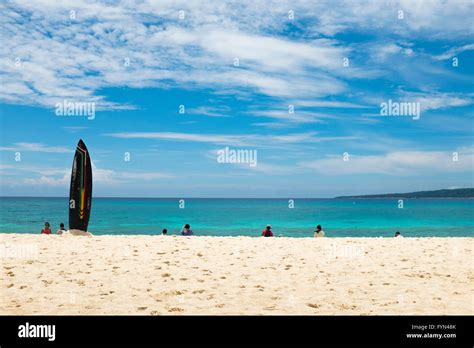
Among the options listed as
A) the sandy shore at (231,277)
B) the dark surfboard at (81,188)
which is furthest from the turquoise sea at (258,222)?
the sandy shore at (231,277)

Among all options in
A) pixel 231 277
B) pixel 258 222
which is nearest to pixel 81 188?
pixel 231 277

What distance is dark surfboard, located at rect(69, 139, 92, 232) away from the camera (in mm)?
20062

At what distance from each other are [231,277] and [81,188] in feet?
44.0

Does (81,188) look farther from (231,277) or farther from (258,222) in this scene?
(258,222)

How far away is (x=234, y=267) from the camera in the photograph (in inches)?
431

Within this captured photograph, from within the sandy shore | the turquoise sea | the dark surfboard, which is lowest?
the turquoise sea

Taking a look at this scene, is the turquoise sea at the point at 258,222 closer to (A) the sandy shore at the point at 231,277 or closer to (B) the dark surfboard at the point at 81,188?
(B) the dark surfboard at the point at 81,188

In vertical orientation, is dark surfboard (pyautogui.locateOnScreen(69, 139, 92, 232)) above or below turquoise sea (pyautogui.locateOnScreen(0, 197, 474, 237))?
above

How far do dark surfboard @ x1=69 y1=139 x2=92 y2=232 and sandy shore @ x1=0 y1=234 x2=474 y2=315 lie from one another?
499 centimetres

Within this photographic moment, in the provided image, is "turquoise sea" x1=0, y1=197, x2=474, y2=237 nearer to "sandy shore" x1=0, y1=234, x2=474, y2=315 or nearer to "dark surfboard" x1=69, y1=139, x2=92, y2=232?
"dark surfboard" x1=69, y1=139, x2=92, y2=232

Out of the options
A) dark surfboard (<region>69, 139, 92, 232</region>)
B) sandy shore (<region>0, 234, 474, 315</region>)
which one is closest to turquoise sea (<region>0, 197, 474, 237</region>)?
dark surfboard (<region>69, 139, 92, 232</region>)
